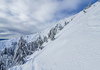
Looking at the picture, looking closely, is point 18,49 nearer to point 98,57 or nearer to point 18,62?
point 18,62

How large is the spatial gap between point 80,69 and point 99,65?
4.05 feet

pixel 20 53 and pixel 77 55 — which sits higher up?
pixel 77 55

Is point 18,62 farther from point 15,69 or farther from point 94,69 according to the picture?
point 94,69

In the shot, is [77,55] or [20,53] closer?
[77,55]

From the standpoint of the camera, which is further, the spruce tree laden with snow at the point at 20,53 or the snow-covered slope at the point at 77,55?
the spruce tree laden with snow at the point at 20,53

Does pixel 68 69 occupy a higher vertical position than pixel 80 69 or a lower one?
lower

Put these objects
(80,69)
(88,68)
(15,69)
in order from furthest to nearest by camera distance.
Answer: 1. (15,69)
2. (80,69)
3. (88,68)

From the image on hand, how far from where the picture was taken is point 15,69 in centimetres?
798

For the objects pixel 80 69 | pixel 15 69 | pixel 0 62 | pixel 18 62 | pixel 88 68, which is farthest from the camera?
pixel 0 62

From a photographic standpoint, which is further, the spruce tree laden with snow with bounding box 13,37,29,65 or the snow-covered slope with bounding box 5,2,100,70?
the spruce tree laden with snow with bounding box 13,37,29,65

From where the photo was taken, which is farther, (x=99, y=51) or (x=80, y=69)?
(x=99, y=51)

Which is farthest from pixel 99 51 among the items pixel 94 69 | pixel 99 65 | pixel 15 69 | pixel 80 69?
pixel 15 69

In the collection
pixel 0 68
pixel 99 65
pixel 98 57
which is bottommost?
pixel 0 68

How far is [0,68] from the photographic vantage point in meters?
14.3
